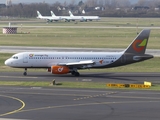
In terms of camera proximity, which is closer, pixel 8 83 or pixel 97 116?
pixel 97 116

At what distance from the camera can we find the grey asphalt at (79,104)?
37500mm

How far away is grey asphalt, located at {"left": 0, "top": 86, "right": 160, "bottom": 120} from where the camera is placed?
123 ft

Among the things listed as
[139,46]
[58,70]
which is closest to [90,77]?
[58,70]

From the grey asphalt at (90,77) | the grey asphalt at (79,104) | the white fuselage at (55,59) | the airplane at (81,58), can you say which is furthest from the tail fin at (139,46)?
the grey asphalt at (79,104)

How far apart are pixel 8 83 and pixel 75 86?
26.2 ft

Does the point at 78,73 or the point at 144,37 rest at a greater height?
the point at 144,37

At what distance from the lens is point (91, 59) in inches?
2596

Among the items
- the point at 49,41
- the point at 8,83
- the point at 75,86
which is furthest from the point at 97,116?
the point at 49,41

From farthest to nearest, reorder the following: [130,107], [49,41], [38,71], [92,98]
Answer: [49,41] → [38,71] → [92,98] → [130,107]

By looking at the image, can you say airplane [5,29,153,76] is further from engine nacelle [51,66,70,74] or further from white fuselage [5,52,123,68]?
engine nacelle [51,66,70,74]

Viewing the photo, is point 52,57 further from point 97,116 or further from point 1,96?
point 97,116

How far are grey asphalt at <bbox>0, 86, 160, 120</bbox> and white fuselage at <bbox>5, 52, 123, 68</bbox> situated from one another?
13706mm

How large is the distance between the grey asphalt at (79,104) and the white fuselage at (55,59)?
13706mm

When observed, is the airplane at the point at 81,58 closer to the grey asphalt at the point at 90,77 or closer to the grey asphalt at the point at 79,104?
the grey asphalt at the point at 90,77
